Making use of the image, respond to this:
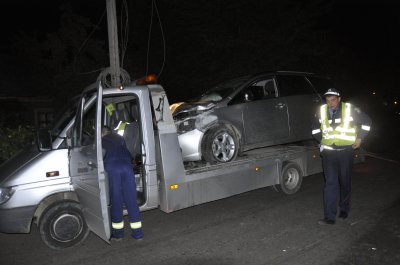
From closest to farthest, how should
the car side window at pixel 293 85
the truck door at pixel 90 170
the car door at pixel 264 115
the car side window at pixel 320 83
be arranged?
1. the truck door at pixel 90 170
2. the car door at pixel 264 115
3. the car side window at pixel 293 85
4. the car side window at pixel 320 83

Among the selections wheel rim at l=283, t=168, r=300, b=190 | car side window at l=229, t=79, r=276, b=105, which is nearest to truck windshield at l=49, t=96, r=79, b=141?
car side window at l=229, t=79, r=276, b=105

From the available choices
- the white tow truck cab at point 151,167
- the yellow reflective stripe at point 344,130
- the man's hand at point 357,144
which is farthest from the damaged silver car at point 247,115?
the man's hand at point 357,144

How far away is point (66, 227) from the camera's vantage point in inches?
190

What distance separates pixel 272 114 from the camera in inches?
271

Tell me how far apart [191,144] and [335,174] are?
7.50 feet

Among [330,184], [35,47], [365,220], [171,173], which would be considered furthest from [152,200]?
[35,47]

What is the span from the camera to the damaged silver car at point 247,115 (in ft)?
19.5

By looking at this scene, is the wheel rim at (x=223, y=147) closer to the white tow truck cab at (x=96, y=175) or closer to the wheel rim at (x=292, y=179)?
the white tow truck cab at (x=96, y=175)

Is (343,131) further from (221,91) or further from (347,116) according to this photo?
(221,91)

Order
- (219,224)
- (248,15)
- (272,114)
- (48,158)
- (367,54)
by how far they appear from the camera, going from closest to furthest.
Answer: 1. (48,158)
2. (219,224)
3. (272,114)
4. (248,15)
5. (367,54)

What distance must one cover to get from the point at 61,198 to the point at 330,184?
12.8 feet

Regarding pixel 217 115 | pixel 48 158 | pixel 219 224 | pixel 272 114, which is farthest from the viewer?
pixel 272 114

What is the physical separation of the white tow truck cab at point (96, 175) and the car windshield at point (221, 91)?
50.1 inches

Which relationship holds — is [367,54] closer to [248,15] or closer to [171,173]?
[248,15]
